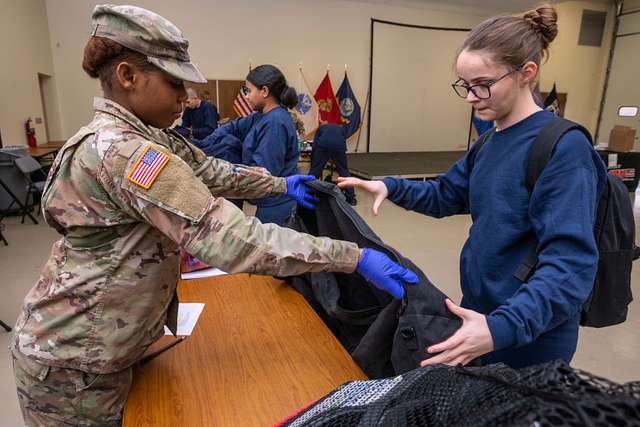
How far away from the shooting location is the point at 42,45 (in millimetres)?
6117

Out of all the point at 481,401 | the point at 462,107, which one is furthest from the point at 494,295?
the point at 462,107

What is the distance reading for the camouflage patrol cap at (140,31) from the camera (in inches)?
34.7

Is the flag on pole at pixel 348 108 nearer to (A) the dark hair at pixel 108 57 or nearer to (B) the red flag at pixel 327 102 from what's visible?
(B) the red flag at pixel 327 102

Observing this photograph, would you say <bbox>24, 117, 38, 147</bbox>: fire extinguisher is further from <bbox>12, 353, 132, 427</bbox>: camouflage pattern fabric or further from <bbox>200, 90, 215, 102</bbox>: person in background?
<bbox>12, 353, 132, 427</bbox>: camouflage pattern fabric

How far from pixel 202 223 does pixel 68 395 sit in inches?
22.1

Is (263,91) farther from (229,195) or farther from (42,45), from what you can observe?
(42,45)

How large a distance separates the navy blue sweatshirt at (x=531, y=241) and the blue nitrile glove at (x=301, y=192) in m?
0.55

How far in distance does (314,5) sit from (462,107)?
3.90 metres

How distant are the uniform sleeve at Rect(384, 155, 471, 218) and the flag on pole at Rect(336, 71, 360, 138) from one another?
695cm

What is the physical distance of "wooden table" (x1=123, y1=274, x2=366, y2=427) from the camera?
956mm

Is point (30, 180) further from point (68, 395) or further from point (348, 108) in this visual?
point (348, 108)

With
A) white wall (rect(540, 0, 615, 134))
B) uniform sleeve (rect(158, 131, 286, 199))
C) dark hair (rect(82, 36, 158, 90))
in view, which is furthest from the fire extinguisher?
white wall (rect(540, 0, 615, 134))

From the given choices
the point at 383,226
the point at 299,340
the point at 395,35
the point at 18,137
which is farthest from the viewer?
the point at 395,35

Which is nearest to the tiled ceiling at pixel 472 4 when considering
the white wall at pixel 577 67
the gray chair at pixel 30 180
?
the white wall at pixel 577 67
